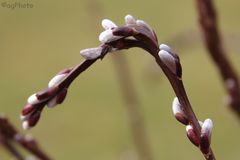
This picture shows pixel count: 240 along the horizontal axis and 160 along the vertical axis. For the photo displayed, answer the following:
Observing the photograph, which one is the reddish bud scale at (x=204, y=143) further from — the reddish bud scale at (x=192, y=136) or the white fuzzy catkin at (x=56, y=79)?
the white fuzzy catkin at (x=56, y=79)

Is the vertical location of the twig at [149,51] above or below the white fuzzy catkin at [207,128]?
above

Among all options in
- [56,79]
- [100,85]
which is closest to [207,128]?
[56,79]

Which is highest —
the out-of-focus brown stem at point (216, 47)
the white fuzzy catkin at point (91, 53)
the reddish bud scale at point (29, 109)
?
the white fuzzy catkin at point (91, 53)

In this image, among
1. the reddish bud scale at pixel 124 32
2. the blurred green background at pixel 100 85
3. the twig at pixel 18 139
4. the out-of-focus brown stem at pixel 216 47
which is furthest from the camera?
the blurred green background at pixel 100 85

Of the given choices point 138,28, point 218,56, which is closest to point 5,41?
point 218,56

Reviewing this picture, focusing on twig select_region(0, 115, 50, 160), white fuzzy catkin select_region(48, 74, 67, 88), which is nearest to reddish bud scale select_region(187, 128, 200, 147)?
white fuzzy catkin select_region(48, 74, 67, 88)

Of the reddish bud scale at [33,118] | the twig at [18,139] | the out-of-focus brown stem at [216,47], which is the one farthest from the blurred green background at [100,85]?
the reddish bud scale at [33,118]
